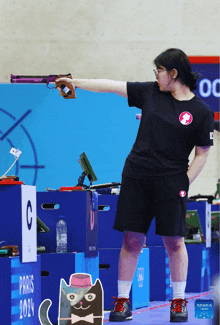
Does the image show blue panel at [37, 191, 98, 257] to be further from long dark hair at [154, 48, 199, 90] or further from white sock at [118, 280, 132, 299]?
long dark hair at [154, 48, 199, 90]

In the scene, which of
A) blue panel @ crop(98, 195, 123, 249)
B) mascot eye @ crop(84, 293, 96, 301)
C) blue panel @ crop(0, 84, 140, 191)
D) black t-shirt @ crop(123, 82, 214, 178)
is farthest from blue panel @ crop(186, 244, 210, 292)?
mascot eye @ crop(84, 293, 96, 301)

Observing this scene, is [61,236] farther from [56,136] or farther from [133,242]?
[56,136]

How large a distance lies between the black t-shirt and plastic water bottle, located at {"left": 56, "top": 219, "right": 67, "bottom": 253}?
0.56 m

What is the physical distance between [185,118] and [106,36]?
178 inches

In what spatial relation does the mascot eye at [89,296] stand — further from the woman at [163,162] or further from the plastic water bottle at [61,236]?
the plastic water bottle at [61,236]

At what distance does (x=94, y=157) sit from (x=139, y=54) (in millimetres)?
1223

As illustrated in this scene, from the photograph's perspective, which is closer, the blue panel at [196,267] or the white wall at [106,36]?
the blue panel at [196,267]

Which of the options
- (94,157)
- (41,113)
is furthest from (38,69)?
(94,157)

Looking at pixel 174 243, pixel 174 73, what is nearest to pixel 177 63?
pixel 174 73

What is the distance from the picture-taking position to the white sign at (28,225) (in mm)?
2443

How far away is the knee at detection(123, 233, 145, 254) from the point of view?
104 inches

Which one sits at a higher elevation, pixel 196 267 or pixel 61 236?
pixel 61 236

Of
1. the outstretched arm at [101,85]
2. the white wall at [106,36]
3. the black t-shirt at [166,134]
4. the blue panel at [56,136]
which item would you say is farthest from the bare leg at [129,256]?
the white wall at [106,36]

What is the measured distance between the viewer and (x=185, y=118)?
8.38ft
